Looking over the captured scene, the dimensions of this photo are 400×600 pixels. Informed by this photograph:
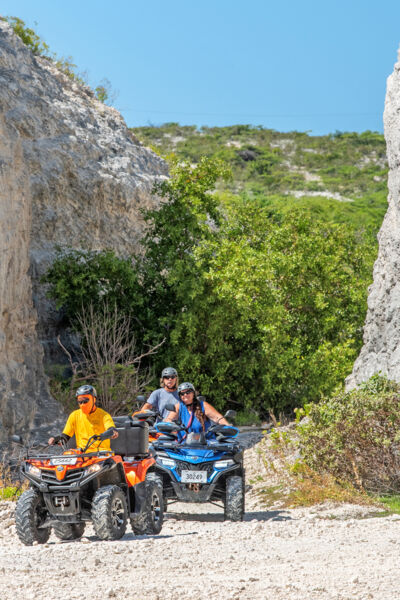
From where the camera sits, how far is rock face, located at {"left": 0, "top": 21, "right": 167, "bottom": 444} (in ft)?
55.7

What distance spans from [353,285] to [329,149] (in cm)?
6496

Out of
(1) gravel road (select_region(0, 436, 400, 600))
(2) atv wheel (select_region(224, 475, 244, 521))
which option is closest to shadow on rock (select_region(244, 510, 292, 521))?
(2) atv wheel (select_region(224, 475, 244, 521))

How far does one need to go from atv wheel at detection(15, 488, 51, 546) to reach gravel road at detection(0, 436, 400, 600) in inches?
6.5

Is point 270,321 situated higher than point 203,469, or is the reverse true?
point 270,321

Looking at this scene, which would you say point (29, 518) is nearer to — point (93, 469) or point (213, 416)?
point (93, 469)

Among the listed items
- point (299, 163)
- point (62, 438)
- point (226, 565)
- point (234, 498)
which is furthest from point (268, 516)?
point (299, 163)

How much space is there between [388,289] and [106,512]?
23.8 feet

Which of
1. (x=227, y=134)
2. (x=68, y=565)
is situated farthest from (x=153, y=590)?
(x=227, y=134)

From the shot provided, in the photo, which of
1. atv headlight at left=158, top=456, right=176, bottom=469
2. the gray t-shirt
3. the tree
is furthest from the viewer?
the tree

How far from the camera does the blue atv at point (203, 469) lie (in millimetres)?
9367

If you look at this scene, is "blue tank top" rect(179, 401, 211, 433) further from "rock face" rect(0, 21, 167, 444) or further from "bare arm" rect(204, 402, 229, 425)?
"rock face" rect(0, 21, 167, 444)

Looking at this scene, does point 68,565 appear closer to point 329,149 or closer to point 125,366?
point 125,366

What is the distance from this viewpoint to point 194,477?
368 inches

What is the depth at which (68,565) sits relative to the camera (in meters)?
6.35
